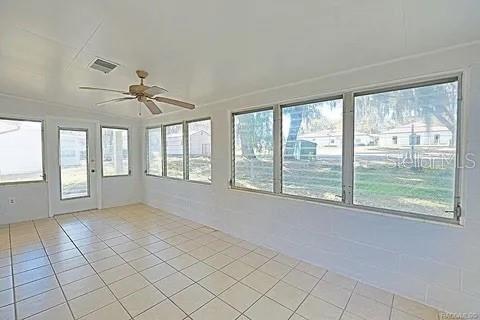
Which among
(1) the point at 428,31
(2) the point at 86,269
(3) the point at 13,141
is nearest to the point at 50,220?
(3) the point at 13,141

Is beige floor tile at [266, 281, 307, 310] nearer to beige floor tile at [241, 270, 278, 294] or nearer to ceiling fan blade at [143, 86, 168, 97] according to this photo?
beige floor tile at [241, 270, 278, 294]

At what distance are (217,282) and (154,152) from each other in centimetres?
392

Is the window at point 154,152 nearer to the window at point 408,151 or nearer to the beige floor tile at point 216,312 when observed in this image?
the beige floor tile at point 216,312

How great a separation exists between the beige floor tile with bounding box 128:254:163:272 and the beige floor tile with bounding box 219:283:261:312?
102cm

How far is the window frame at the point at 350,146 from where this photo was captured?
1964mm

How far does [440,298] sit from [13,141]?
634cm

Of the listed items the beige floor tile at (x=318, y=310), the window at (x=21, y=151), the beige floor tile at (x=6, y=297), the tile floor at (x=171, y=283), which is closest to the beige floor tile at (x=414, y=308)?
the tile floor at (x=171, y=283)

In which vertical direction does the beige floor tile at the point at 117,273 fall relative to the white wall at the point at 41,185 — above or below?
below

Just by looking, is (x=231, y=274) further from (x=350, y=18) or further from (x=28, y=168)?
(x=28, y=168)

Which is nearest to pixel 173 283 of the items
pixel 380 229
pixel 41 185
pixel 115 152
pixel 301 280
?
pixel 301 280

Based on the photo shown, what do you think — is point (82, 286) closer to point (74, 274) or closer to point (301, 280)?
point (74, 274)

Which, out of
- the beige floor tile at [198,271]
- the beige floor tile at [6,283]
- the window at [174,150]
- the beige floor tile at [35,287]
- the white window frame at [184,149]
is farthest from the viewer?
the window at [174,150]

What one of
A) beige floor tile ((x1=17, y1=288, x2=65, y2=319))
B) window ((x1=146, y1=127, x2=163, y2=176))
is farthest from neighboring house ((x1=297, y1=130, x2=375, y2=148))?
window ((x1=146, y1=127, x2=163, y2=176))

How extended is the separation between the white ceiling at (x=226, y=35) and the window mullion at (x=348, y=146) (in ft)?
1.20
